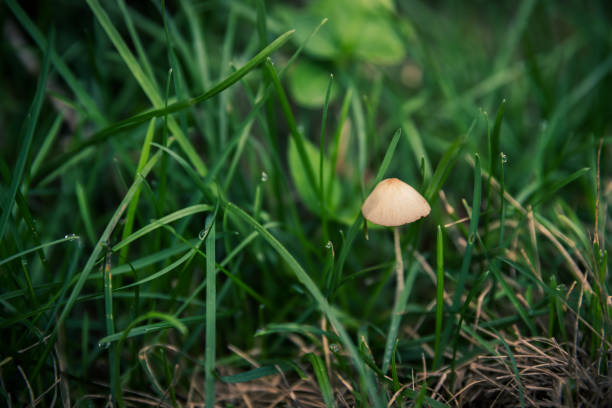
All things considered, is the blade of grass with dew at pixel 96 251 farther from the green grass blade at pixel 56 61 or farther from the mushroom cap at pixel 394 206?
the mushroom cap at pixel 394 206

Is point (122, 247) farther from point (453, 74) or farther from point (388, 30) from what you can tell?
point (453, 74)

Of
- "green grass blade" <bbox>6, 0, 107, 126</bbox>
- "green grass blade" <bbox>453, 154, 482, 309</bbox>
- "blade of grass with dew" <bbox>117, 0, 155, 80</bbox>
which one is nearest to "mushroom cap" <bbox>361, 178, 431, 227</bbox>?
"green grass blade" <bbox>453, 154, 482, 309</bbox>

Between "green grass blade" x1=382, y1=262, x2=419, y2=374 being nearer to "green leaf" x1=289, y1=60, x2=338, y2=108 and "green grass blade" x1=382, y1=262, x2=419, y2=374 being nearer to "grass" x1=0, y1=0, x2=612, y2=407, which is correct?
"grass" x1=0, y1=0, x2=612, y2=407

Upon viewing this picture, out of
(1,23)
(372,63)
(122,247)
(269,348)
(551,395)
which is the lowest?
(269,348)

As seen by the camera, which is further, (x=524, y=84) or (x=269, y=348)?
(x=524, y=84)

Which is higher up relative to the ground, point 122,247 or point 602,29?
point 602,29

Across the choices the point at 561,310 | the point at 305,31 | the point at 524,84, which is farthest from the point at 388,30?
the point at 561,310
